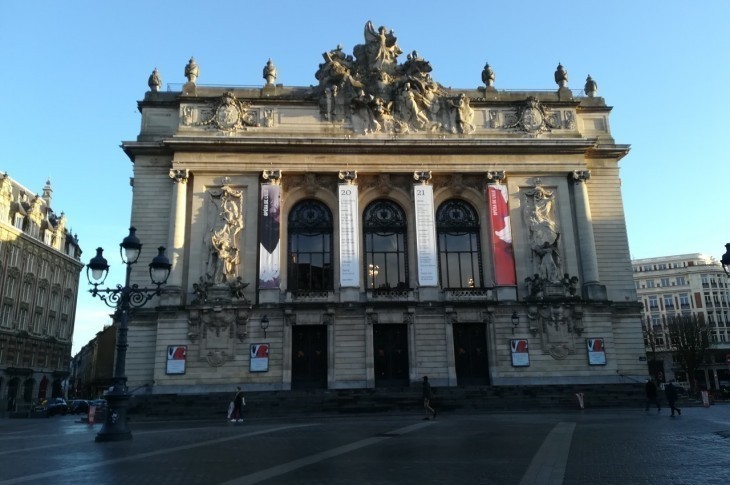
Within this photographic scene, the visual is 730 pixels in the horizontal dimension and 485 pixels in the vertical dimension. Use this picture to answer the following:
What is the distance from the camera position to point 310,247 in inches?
1390

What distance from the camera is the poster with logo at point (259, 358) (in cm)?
3159

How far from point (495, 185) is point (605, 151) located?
8.86 metres

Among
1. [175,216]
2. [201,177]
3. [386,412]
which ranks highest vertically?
[201,177]

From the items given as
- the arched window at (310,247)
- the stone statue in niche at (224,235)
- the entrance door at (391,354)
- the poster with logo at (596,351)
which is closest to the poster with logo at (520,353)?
the poster with logo at (596,351)

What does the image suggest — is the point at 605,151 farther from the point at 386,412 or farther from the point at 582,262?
the point at 386,412

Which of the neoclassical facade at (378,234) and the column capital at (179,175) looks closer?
the neoclassical facade at (378,234)

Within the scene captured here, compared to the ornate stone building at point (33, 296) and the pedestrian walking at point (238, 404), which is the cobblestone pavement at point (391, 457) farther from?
the ornate stone building at point (33, 296)

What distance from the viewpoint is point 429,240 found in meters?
34.0

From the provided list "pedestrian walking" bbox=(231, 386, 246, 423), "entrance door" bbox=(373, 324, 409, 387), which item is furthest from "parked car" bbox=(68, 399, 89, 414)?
"pedestrian walking" bbox=(231, 386, 246, 423)

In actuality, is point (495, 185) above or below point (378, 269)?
above

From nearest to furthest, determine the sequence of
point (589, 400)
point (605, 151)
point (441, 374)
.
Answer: point (589, 400) < point (441, 374) < point (605, 151)

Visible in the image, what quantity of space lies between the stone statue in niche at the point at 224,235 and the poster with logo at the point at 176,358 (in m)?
4.25

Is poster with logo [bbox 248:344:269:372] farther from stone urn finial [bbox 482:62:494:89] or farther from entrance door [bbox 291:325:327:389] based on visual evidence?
stone urn finial [bbox 482:62:494:89]

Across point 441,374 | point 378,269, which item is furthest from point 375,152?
point 441,374
